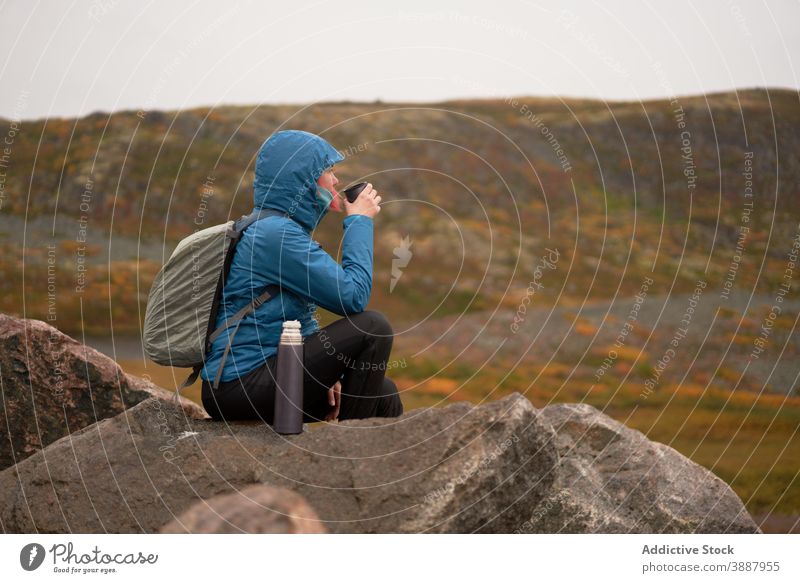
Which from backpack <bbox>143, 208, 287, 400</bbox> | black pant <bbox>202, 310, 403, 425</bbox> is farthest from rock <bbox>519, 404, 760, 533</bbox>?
backpack <bbox>143, 208, 287, 400</bbox>

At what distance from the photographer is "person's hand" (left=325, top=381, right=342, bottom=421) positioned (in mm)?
5867

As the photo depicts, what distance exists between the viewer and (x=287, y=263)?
555cm

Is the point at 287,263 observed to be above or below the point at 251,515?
Answer: above

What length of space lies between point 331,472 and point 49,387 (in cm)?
Answer: 314

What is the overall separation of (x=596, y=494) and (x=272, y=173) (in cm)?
319

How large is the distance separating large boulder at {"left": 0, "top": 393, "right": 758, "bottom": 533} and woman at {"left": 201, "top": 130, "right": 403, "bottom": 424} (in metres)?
0.27

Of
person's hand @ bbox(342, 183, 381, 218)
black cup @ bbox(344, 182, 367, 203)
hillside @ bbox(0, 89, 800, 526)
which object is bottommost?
hillside @ bbox(0, 89, 800, 526)

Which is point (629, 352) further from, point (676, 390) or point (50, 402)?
point (50, 402)

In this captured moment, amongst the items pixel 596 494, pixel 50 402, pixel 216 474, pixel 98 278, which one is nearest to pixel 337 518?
pixel 216 474

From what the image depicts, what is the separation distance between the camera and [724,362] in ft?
58.9

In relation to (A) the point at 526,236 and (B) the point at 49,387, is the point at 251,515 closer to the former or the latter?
(B) the point at 49,387

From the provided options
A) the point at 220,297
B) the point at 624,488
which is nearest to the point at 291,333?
the point at 220,297

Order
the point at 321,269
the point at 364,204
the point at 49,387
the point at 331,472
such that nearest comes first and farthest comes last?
the point at 331,472 < the point at 321,269 < the point at 364,204 < the point at 49,387

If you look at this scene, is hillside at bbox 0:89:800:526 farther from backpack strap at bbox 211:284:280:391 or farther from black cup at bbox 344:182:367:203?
black cup at bbox 344:182:367:203
